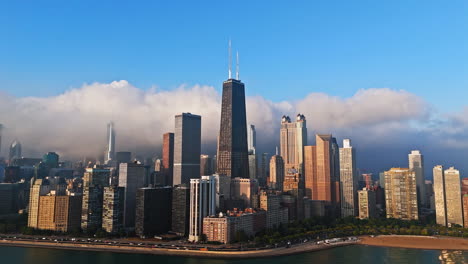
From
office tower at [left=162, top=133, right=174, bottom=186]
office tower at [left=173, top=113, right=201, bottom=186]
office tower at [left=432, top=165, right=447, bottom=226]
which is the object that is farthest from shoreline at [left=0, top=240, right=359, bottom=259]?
office tower at [left=162, top=133, right=174, bottom=186]

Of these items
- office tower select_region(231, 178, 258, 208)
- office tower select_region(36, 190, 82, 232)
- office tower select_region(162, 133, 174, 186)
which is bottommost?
office tower select_region(36, 190, 82, 232)

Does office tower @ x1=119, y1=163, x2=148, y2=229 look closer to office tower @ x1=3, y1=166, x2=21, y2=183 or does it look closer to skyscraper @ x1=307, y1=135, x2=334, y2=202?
skyscraper @ x1=307, y1=135, x2=334, y2=202

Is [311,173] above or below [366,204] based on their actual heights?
above

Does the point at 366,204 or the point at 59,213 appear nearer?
the point at 59,213

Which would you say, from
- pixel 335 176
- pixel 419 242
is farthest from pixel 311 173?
pixel 419 242

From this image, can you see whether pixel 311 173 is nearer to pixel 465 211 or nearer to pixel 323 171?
pixel 323 171

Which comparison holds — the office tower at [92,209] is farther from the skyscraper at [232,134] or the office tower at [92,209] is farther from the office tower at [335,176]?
the office tower at [335,176]
